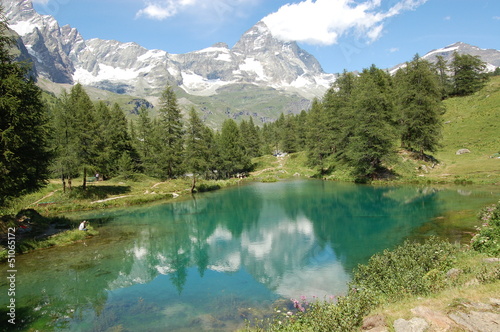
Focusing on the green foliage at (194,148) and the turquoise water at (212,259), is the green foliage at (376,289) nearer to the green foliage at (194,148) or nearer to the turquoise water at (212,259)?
the turquoise water at (212,259)

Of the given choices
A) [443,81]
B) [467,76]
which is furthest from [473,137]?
[443,81]

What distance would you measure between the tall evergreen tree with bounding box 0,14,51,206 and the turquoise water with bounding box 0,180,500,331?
6398 mm

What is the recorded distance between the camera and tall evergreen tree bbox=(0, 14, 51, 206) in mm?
22375

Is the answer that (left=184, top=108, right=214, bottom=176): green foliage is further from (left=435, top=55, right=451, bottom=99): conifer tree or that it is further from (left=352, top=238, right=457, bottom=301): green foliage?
(left=435, top=55, right=451, bottom=99): conifer tree

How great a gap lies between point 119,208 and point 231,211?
1713 centimetres

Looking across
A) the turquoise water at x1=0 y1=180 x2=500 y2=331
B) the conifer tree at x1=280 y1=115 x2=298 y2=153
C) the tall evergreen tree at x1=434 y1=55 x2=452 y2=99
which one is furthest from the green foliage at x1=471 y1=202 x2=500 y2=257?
the conifer tree at x1=280 y1=115 x2=298 y2=153

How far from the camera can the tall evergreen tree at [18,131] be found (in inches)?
881

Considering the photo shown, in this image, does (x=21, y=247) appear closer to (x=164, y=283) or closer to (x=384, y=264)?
(x=164, y=283)

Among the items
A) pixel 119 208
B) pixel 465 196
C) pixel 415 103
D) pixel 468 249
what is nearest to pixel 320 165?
pixel 415 103

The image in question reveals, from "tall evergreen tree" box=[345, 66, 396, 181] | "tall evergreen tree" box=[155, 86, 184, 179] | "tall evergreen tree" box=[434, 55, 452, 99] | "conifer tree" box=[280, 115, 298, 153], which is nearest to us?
"tall evergreen tree" box=[345, 66, 396, 181]

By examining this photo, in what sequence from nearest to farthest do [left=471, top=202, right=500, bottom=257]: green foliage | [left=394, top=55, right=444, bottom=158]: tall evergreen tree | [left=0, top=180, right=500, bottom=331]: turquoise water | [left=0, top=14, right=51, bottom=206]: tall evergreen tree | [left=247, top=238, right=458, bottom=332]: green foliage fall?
[left=247, top=238, right=458, bottom=332]: green foliage → [left=471, top=202, right=500, bottom=257]: green foliage → [left=0, top=180, right=500, bottom=331]: turquoise water → [left=0, top=14, right=51, bottom=206]: tall evergreen tree → [left=394, top=55, right=444, bottom=158]: tall evergreen tree

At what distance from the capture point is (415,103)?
58.2 metres

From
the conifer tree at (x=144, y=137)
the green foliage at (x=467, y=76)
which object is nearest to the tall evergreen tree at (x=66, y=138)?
the conifer tree at (x=144, y=137)

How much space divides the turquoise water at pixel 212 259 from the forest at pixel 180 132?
968 centimetres
